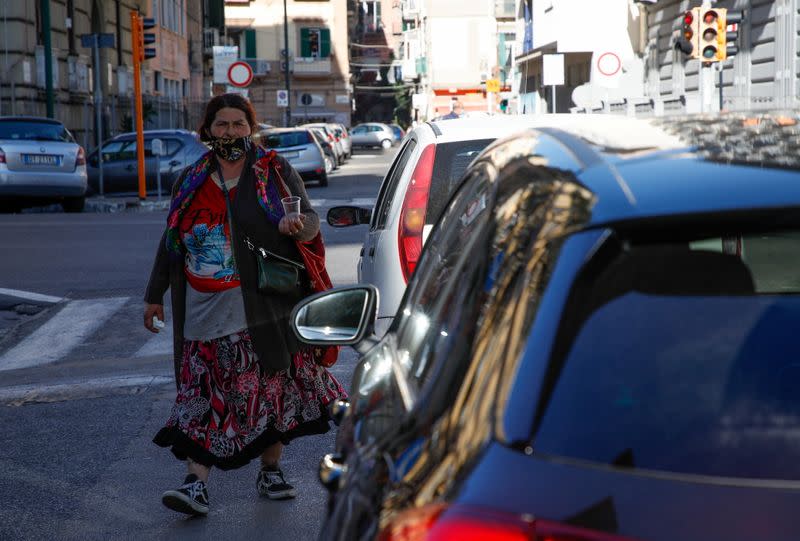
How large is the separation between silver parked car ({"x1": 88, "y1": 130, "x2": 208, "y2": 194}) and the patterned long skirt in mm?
21632

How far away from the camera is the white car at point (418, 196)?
22.2 feet

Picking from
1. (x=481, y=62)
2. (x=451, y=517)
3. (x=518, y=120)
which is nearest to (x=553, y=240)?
(x=451, y=517)

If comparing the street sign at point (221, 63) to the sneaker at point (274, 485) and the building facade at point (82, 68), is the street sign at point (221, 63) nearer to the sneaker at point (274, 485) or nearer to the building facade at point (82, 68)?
the building facade at point (82, 68)

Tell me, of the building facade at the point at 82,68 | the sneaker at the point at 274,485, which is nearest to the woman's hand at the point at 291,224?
the sneaker at the point at 274,485

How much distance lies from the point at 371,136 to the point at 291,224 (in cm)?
7315

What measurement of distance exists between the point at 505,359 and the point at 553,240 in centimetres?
19

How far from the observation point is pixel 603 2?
→ 4291 centimetres

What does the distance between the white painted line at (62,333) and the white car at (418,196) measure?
393cm

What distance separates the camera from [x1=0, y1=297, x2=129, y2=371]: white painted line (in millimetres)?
10016

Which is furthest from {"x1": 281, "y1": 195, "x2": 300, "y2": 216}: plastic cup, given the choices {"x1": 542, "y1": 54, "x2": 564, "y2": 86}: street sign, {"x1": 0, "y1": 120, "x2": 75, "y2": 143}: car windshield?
{"x1": 542, "y1": 54, "x2": 564, "y2": 86}: street sign

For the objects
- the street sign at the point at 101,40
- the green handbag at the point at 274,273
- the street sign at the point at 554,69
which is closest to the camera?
A: the green handbag at the point at 274,273

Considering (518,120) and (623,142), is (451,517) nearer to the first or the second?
(623,142)

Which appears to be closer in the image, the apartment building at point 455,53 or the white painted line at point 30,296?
the white painted line at point 30,296

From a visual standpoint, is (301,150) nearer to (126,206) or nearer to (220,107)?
(126,206)
